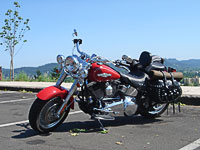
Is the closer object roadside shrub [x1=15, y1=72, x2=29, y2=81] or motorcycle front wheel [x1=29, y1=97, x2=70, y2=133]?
motorcycle front wheel [x1=29, y1=97, x2=70, y2=133]

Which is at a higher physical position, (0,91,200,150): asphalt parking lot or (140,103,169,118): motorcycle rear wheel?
(140,103,169,118): motorcycle rear wheel

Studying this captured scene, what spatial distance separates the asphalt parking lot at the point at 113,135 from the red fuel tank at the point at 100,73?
942 millimetres

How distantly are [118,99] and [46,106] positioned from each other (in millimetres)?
1399

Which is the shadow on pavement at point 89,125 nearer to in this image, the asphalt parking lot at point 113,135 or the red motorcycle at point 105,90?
the asphalt parking lot at point 113,135

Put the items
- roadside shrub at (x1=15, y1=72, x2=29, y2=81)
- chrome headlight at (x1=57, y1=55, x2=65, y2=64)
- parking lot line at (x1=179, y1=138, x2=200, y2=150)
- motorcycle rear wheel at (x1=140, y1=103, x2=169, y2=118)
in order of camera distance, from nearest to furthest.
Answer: parking lot line at (x1=179, y1=138, x2=200, y2=150)
chrome headlight at (x1=57, y1=55, x2=65, y2=64)
motorcycle rear wheel at (x1=140, y1=103, x2=169, y2=118)
roadside shrub at (x1=15, y1=72, x2=29, y2=81)

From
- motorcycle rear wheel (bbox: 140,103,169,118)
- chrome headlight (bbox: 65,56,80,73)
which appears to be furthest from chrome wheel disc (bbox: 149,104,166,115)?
chrome headlight (bbox: 65,56,80,73)

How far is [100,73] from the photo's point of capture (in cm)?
557

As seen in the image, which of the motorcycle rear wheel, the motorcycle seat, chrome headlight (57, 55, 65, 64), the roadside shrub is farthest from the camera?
the roadside shrub

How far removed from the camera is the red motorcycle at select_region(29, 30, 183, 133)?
5395mm

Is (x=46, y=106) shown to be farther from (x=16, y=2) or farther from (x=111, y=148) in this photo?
(x=16, y=2)

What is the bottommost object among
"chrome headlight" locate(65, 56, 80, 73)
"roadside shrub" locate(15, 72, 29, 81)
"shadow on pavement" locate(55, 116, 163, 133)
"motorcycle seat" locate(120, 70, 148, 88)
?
"shadow on pavement" locate(55, 116, 163, 133)

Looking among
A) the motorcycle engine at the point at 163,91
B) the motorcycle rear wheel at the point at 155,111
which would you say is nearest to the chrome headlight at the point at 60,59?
the motorcycle engine at the point at 163,91

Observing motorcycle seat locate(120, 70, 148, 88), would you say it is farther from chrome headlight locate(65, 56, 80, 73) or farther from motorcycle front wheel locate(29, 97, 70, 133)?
motorcycle front wheel locate(29, 97, 70, 133)

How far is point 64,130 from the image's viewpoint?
5734mm
